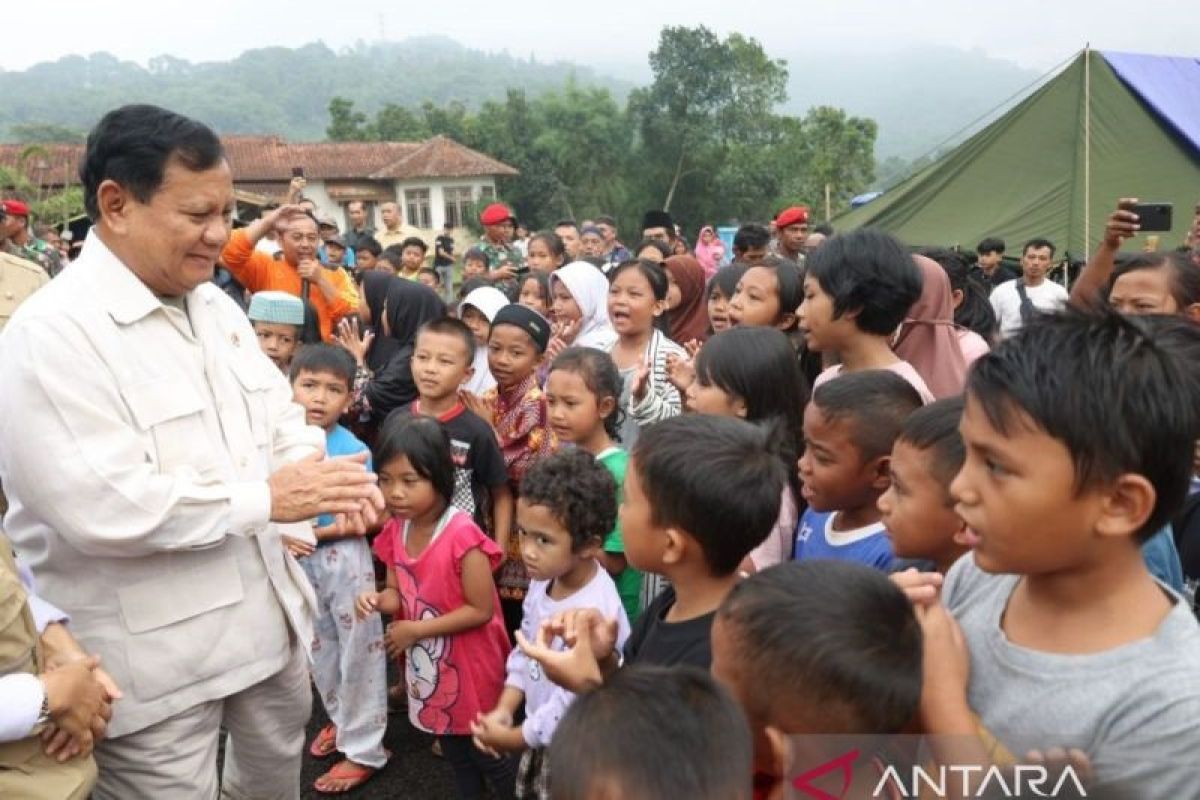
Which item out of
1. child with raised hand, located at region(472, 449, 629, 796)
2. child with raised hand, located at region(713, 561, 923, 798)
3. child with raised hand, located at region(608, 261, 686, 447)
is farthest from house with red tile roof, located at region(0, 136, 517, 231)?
child with raised hand, located at region(713, 561, 923, 798)

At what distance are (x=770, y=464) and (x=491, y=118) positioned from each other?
164 feet

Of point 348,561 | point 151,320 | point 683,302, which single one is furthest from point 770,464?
point 683,302

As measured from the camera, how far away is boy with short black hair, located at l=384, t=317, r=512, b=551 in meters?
3.37

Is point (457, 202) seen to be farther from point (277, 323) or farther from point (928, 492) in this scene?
point (928, 492)

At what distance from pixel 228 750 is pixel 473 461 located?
1.31 metres

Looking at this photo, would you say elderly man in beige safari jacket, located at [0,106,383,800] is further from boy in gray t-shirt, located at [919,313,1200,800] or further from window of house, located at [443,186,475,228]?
window of house, located at [443,186,475,228]

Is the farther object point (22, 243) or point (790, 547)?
point (22, 243)

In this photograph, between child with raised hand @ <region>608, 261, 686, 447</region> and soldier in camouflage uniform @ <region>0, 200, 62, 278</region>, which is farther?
soldier in camouflage uniform @ <region>0, 200, 62, 278</region>

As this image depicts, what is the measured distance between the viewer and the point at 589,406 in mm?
3115

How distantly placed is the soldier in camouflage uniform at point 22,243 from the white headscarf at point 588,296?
4248 mm

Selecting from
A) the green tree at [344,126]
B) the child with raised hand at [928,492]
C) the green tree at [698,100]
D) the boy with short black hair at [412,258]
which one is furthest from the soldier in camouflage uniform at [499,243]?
the green tree at [344,126]

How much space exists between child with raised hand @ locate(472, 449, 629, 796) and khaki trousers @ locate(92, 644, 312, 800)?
1.89 feet

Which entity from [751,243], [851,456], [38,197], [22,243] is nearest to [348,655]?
[851,456]

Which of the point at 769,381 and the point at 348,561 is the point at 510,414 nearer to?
the point at 348,561
